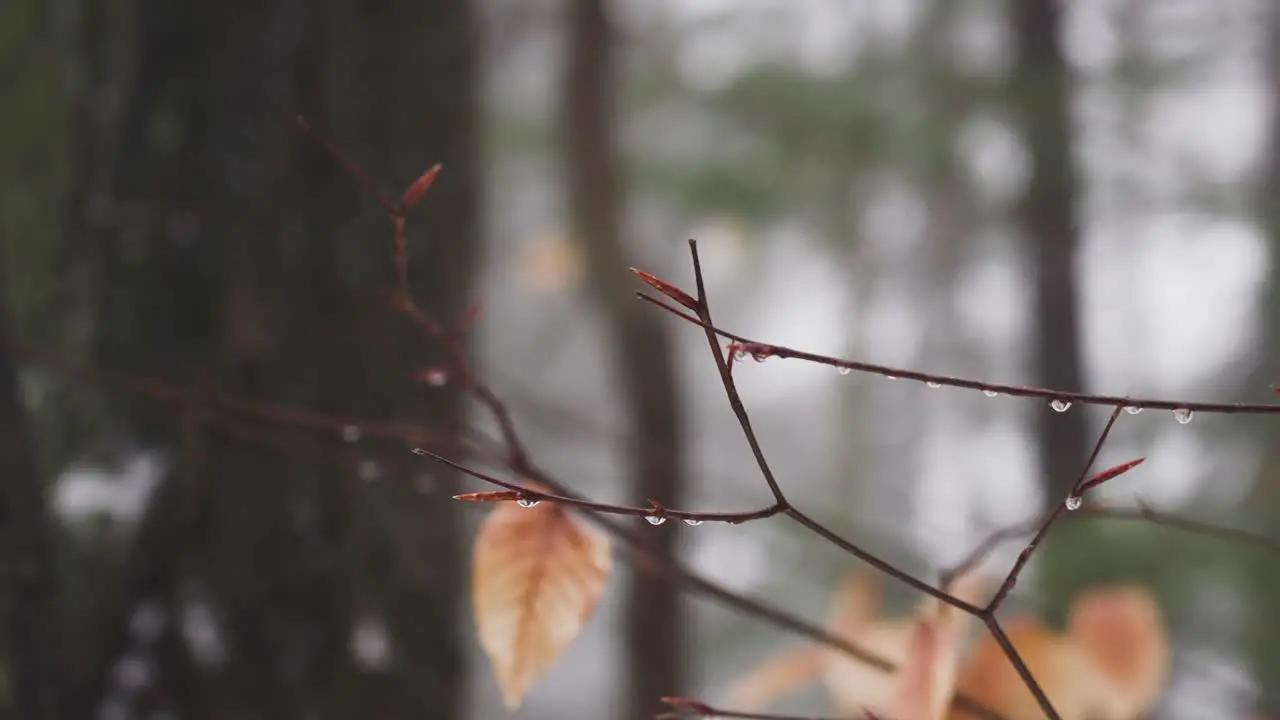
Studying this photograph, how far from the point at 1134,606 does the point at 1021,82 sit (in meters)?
0.92

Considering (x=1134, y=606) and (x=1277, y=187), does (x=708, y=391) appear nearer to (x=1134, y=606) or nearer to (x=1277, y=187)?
(x=1277, y=187)

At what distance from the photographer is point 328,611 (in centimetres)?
49

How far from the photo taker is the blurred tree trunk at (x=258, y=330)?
47 cm

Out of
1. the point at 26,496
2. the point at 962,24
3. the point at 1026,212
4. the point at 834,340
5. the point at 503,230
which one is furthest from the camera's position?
the point at 503,230

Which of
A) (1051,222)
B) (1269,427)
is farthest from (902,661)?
(1051,222)

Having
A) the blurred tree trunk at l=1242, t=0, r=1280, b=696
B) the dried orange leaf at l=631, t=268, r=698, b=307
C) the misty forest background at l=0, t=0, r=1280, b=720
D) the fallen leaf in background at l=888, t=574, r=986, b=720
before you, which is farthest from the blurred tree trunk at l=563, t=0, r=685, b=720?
the dried orange leaf at l=631, t=268, r=698, b=307

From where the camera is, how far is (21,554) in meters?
0.41

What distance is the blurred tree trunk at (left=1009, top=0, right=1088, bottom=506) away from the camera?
45.9 inches

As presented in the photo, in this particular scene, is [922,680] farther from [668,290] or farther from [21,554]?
[21,554]

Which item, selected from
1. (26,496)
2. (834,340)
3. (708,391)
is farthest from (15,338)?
(708,391)

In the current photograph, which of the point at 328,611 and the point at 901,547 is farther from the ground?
the point at 901,547

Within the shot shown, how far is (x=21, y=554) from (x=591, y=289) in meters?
0.90

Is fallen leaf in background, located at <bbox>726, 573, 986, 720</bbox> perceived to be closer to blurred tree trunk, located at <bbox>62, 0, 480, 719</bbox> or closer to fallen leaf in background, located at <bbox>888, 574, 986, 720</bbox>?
fallen leaf in background, located at <bbox>888, 574, 986, 720</bbox>

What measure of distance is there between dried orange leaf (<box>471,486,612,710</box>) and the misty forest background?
148mm
